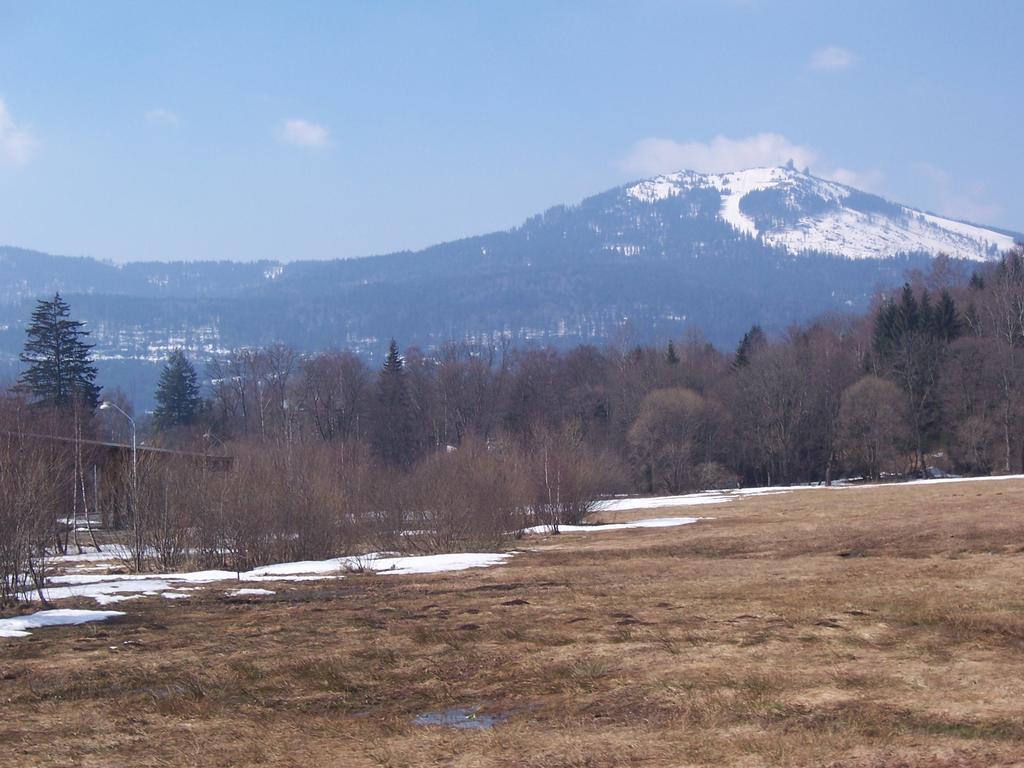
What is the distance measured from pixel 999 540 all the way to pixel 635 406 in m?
72.4

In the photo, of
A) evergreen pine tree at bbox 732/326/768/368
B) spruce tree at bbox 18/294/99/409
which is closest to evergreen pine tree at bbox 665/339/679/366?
evergreen pine tree at bbox 732/326/768/368

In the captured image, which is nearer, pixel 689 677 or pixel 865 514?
pixel 689 677

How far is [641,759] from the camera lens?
8820 millimetres

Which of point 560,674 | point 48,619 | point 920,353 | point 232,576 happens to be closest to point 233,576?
point 232,576

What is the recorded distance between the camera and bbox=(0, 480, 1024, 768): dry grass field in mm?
9273

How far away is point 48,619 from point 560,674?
9.55m

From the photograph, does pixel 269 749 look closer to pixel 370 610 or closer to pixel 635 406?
pixel 370 610

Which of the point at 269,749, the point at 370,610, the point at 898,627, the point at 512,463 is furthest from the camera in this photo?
the point at 512,463

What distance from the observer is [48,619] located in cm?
1734

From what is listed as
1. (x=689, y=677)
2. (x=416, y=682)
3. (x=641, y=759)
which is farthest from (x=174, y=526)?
(x=641, y=759)

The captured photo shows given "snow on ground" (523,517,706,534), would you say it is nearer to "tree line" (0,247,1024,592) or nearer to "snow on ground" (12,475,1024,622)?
"tree line" (0,247,1024,592)

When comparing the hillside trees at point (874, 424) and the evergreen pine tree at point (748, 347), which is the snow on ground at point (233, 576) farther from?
the evergreen pine tree at point (748, 347)

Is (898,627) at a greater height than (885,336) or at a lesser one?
lesser

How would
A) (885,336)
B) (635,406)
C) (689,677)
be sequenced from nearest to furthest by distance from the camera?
(689,677)
(885,336)
(635,406)
